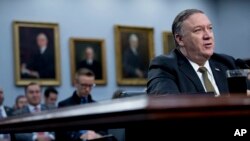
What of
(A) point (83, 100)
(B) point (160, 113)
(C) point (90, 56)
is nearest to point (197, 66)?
(B) point (160, 113)

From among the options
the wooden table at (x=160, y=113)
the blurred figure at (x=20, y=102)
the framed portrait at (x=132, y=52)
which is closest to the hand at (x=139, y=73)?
the framed portrait at (x=132, y=52)

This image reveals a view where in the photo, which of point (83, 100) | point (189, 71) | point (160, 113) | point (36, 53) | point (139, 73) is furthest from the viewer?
point (139, 73)

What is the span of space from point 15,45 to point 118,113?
9688 millimetres

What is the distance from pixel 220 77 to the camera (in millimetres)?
3324

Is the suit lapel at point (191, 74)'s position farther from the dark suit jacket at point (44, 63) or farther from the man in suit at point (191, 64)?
the dark suit jacket at point (44, 63)

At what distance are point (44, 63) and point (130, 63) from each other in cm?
208

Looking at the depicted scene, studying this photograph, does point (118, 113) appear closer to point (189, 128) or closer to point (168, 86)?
point (189, 128)

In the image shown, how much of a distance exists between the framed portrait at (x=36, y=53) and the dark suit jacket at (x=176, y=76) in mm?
7373

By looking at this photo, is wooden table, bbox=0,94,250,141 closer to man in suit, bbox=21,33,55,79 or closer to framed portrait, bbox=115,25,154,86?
man in suit, bbox=21,33,55,79

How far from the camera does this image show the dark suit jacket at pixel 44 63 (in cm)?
1055

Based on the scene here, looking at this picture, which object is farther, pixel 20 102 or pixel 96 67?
pixel 96 67

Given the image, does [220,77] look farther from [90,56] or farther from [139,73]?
[139,73]

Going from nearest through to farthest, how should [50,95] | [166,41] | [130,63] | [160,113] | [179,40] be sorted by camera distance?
[160,113] < [179,40] < [50,95] < [130,63] < [166,41]

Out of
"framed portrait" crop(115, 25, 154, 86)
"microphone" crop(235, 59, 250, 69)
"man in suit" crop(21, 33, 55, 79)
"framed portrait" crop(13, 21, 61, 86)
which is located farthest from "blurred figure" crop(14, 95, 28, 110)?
"microphone" crop(235, 59, 250, 69)
